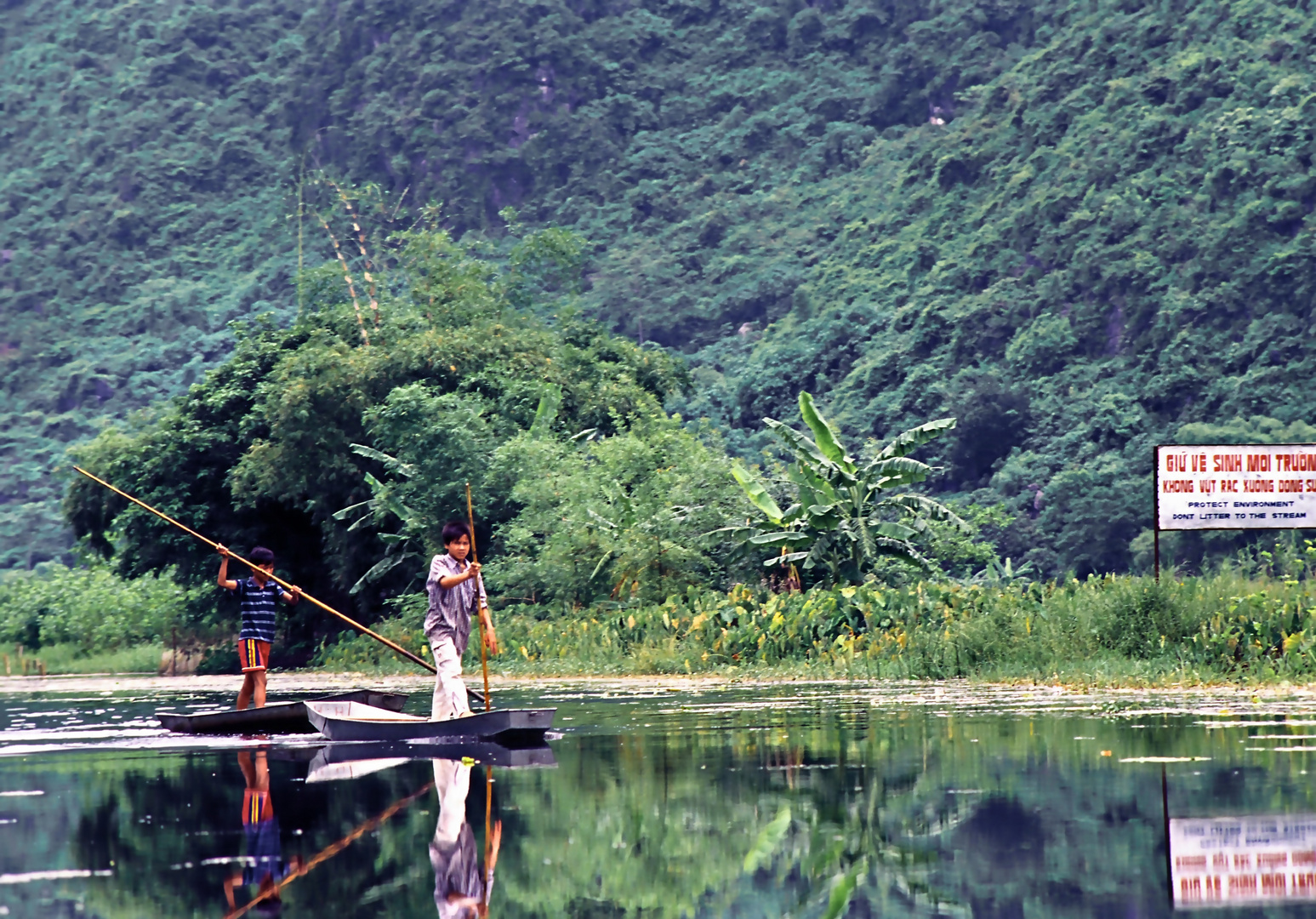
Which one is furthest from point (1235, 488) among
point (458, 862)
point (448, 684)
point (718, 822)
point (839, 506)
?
point (458, 862)

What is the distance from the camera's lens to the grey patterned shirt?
15484 mm

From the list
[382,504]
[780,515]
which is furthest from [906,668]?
[382,504]

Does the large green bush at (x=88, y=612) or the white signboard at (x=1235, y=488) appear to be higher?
the white signboard at (x=1235, y=488)

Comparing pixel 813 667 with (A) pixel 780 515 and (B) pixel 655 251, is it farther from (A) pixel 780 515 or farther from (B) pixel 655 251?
(B) pixel 655 251

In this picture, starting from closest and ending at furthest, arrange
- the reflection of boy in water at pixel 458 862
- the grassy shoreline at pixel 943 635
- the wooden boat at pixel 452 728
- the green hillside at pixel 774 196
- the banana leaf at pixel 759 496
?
the reflection of boy in water at pixel 458 862, the wooden boat at pixel 452 728, the grassy shoreline at pixel 943 635, the banana leaf at pixel 759 496, the green hillside at pixel 774 196

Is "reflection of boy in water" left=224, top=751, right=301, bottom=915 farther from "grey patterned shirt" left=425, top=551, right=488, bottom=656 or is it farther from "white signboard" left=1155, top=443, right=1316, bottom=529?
"white signboard" left=1155, top=443, right=1316, bottom=529

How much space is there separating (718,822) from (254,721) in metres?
8.50

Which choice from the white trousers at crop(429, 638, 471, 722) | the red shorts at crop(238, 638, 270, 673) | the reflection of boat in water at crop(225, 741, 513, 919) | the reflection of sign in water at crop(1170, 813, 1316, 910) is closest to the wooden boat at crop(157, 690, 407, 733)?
the red shorts at crop(238, 638, 270, 673)

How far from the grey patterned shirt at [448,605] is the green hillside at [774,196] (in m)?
38.8

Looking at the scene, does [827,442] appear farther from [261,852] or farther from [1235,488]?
[261,852]

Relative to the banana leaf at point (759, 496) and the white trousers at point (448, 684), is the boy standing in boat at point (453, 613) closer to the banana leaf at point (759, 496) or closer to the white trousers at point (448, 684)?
the white trousers at point (448, 684)

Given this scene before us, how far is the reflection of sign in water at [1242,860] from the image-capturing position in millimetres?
7883

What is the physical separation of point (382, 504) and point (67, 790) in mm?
22126

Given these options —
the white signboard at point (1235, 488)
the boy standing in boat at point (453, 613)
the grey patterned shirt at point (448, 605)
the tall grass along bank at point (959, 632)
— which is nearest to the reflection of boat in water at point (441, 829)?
the boy standing in boat at point (453, 613)
